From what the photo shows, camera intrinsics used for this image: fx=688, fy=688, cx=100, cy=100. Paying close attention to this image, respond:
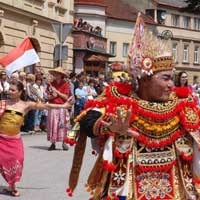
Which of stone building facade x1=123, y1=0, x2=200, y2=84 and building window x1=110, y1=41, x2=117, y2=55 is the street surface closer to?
building window x1=110, y1=41, x2=117, y2=55

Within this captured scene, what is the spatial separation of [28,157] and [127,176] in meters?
7.84

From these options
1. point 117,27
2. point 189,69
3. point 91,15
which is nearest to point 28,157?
point 91,15

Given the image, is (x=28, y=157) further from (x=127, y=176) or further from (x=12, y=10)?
(x=12, y=10)

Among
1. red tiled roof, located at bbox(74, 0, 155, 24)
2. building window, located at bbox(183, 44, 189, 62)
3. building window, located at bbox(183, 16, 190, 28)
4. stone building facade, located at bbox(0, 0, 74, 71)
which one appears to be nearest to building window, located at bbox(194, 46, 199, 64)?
building window, located at bbox(183, 44, 189, 62)

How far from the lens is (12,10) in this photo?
977 inches

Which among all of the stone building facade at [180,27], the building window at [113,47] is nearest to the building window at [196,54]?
the stone building facade at [180,27]

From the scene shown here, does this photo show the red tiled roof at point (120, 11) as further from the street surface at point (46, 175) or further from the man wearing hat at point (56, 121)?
the street surface at point (46, 175)

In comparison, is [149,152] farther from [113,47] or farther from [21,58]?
[113,47]

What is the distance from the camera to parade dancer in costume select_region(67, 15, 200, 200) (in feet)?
15.4

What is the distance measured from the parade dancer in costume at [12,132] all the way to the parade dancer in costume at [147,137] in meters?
4.00

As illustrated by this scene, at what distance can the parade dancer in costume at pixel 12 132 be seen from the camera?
28.6ft

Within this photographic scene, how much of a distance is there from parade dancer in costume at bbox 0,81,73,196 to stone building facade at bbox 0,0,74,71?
1525cm

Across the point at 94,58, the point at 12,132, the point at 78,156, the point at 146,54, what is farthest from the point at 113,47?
the point at 146,54

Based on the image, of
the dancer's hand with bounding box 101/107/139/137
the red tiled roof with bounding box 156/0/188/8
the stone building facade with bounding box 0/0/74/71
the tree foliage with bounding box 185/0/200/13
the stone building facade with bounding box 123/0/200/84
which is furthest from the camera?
the red tiled roof with bounding box 156/0/188/8
